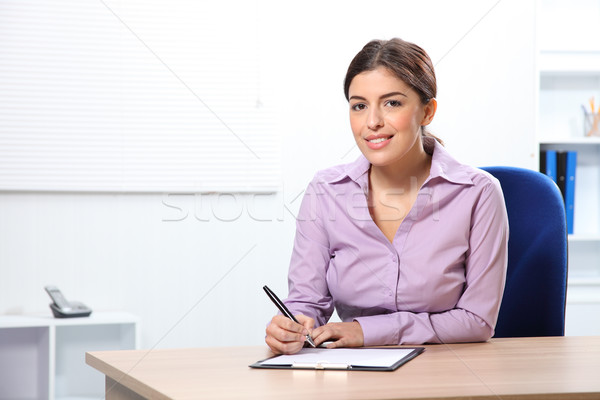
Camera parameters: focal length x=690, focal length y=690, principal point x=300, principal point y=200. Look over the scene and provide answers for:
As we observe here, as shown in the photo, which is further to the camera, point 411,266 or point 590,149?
point 590,149

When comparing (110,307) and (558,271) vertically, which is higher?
(558,271)

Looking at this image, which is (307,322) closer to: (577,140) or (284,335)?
(284,335)

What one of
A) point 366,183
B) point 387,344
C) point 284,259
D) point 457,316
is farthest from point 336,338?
point 284,259

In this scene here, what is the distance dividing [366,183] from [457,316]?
15.3 inches

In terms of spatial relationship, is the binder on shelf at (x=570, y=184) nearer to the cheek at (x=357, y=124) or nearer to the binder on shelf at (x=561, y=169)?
the binder on shelf at (x=561, y=169)

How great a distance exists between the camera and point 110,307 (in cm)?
274

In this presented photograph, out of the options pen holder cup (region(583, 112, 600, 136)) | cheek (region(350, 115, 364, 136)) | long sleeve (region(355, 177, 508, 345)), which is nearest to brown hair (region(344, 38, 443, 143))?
cheek (region(350, 115, 364, 136))

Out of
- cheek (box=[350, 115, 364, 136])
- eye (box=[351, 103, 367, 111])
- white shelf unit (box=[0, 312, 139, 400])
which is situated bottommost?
white shelf unit (box=[0, 312, 139, 400])

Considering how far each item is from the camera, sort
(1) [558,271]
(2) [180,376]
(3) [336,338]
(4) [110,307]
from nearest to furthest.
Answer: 1. (2) [180,376]
2. (3) [336,338]
3. (1) [558,271]
4. (4) [110,307]

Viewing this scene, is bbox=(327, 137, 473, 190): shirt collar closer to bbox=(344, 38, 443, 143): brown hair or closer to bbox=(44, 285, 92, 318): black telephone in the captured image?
bbox=(344, 38, 443, 143): brown hair

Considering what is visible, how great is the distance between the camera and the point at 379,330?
127 centimetres

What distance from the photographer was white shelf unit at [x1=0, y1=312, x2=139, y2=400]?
2.52 meters

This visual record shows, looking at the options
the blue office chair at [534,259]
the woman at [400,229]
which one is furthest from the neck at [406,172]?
the blue office chair at [534,259]

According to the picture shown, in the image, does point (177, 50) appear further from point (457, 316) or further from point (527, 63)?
point (457, 316)
